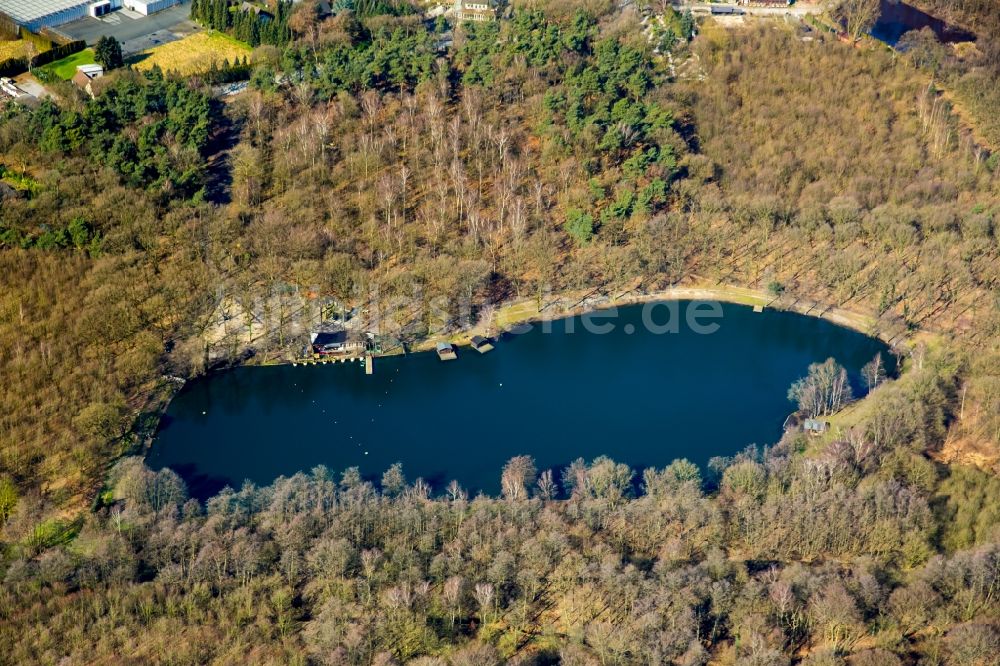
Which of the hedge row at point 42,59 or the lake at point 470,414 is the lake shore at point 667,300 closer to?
the lake at point 470,414

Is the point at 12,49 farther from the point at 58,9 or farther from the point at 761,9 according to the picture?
the point at 761,9

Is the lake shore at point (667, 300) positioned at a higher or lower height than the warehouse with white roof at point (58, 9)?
lower

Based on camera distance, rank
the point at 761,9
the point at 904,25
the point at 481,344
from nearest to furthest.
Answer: the point at 481,344 → the point at 761,9 → the point at 904,25

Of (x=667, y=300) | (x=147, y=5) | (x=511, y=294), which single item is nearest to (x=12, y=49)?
(x=147, y=5)

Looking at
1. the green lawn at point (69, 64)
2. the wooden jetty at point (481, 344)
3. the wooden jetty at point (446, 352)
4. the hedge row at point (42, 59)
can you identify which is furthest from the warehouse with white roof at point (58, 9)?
the wooden jetty at point (481, 344)

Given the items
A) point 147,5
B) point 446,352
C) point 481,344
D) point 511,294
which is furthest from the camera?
point 147,5

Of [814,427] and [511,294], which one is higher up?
[814,427]
